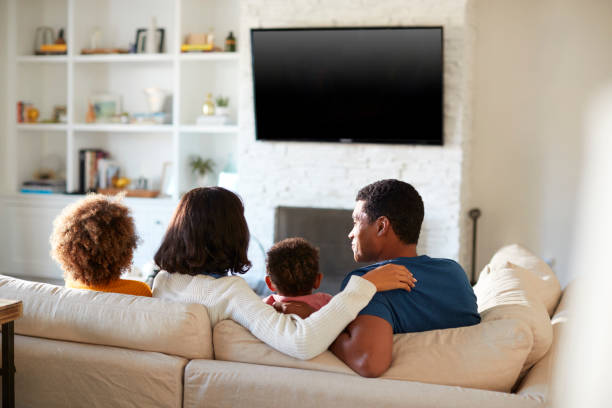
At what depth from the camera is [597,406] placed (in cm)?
31

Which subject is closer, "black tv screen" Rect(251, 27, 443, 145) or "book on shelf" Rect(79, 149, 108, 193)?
"black tv screen" Rect(251, 27, 443, 145)

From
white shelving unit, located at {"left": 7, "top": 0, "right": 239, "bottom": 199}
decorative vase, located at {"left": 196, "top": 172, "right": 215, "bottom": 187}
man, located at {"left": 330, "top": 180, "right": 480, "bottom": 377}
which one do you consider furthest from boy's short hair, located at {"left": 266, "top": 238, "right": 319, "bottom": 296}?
decorative vase, located at {"left": 196, "top": 172, "right": 215, "bottom": 187}

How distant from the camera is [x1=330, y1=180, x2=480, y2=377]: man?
4.61 feet

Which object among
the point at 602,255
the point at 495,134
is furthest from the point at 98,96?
the point at 602,255

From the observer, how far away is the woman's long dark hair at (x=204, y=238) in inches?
62.8

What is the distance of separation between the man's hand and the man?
0.20 metres

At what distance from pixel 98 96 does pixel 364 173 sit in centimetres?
251

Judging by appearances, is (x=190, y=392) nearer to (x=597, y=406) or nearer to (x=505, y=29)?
(x=597, y=406)

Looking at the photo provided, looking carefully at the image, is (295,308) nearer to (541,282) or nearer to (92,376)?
(92,376)

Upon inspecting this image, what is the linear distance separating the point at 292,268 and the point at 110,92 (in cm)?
418

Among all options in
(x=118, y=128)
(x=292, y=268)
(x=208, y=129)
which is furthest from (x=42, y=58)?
(x=292, y=268)

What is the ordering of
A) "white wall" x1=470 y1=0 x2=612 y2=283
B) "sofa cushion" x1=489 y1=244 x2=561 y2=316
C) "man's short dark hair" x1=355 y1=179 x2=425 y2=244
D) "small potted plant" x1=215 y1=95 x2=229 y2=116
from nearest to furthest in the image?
"man's short dark hair" x1=355 y1=179 x2=425 y2=244 → "sofa cushion" x1=489 y1=244 x2=561 y2=316 → "white wall" x1=470 y1=0 x2=612 y2=283 → "small potted plant" x1=215 y1=95 x2=229 y2=116

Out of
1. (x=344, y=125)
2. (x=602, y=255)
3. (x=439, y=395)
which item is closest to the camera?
(x=602, y=255)

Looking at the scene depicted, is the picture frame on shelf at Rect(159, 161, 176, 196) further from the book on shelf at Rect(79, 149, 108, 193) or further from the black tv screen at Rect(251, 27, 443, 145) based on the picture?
the black tv screen at Rect(251, 27, 443, 145)
